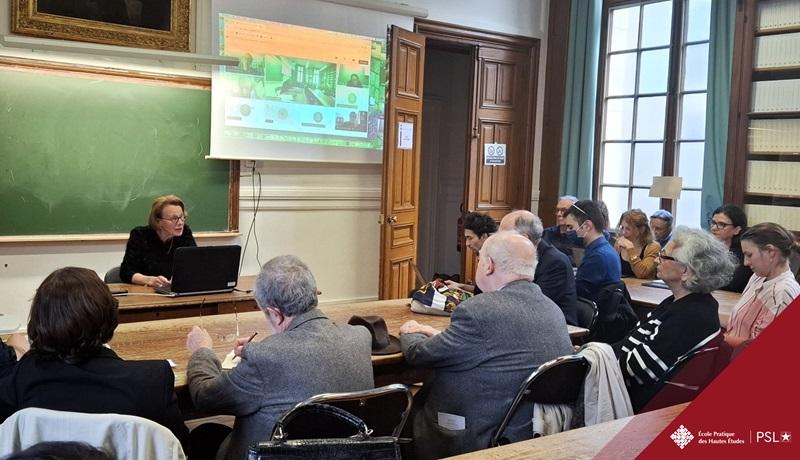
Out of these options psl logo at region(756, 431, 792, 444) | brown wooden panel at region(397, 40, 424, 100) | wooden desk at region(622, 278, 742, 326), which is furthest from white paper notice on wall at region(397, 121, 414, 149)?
psl logo at region(756, 431, 792, 444)

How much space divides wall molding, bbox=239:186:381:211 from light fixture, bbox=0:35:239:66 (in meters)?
1.08

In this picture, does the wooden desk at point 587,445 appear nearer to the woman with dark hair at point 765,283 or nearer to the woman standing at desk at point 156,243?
the woman with dark hair at point 765,283

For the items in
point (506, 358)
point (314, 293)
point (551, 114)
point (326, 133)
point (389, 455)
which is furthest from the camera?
point (551, 114)

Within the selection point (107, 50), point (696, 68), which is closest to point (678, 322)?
point (107, 50)

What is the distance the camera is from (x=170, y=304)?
3633mm

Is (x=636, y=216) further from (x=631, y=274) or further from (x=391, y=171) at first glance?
(x=391, y=171)

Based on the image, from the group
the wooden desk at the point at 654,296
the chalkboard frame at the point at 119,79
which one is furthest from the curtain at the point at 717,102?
the chalkboard frame at the point at 119,79

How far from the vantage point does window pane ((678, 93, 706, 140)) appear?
6655 mm

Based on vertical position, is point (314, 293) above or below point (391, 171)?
below

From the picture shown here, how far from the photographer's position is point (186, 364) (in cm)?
259

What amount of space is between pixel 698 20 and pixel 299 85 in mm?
3507

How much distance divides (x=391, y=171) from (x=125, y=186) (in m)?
2.00

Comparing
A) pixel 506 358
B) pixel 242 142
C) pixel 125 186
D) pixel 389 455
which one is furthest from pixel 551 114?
pixel 389 455

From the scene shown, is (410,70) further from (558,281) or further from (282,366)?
(282,366)
